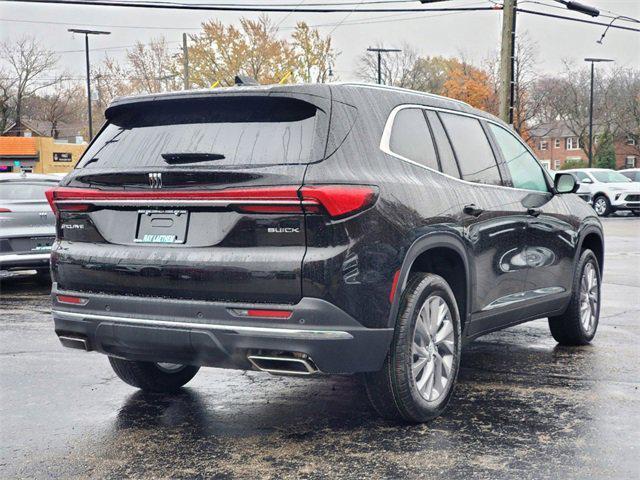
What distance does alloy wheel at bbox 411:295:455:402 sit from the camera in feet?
15.3

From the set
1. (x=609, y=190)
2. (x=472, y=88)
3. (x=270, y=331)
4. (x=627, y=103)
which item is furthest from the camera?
(x=627, y=103)

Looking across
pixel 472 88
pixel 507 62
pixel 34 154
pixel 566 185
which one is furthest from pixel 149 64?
pixel 566 185

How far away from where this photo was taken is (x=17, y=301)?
10.1 metres

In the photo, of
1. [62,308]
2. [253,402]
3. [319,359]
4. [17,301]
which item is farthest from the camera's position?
[17,301]

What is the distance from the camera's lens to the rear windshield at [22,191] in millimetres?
11336

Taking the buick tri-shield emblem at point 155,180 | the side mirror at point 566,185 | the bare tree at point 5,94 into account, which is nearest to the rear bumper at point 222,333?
the buick tri-shield emblem at point 155,180

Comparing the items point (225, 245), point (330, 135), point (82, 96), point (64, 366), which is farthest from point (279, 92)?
point (82, 96)

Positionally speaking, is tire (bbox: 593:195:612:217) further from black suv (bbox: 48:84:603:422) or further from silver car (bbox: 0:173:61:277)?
black suv (bbox: 48:84:603:422)

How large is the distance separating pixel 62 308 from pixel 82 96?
79563 millimetres

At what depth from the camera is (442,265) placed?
5094mm

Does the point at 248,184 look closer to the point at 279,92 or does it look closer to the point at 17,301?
the point at 279,92

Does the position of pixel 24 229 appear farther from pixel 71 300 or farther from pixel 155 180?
pixel 155 180

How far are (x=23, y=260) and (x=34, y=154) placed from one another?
44388 millimetres

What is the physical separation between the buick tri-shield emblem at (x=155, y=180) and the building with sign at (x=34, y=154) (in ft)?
164
